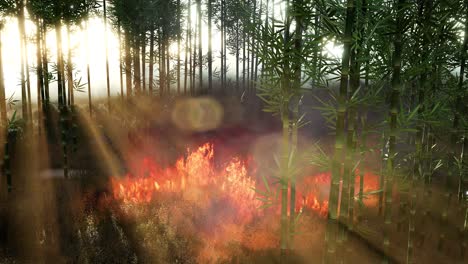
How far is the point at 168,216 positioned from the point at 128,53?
12609mm

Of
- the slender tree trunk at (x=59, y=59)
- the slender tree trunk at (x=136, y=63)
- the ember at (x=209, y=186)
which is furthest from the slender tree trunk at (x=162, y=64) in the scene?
the slender tree trunk at (x=59, y=59)

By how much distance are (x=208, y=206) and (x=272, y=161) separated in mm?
6373

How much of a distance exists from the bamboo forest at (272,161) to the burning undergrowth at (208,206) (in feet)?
0.17

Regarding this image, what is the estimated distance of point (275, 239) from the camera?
7566 mm

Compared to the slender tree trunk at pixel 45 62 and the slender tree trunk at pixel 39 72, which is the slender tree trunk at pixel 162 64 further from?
the slender tree trunk at pixel 45 62

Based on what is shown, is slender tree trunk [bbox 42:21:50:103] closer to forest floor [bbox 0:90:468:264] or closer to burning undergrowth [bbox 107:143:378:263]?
forest floor [bbox 0:90:468:264]

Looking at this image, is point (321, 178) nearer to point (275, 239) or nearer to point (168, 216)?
point (275, 239)

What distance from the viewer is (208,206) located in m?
9.16

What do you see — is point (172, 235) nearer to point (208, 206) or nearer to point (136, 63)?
point (208, 206)

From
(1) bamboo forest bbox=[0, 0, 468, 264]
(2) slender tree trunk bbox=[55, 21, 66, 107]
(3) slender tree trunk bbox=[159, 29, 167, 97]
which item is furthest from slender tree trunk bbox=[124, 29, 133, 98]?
(2) slender tree trunk bbox=[55, 21, 66, 107]

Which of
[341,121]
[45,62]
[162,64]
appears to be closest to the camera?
[341,121]

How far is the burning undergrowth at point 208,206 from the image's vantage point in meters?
7.43

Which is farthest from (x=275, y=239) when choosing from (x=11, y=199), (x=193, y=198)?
(x=11, y=199)

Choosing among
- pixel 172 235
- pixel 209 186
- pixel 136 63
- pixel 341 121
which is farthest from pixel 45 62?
pixel 341 121
